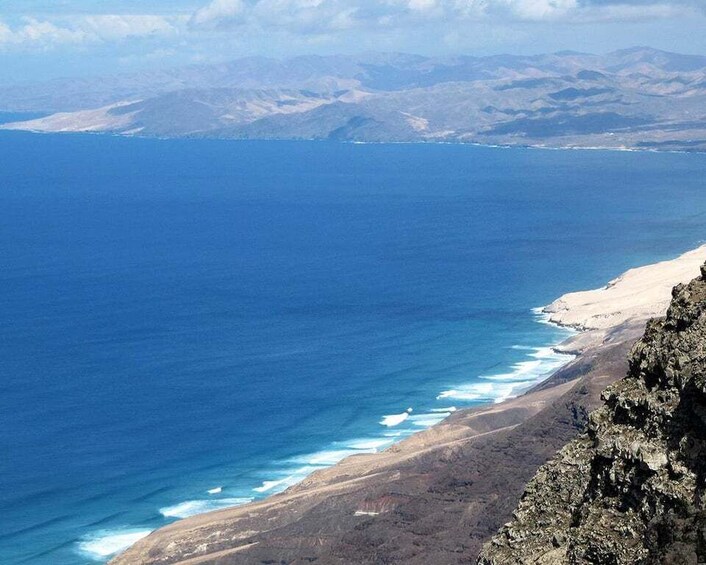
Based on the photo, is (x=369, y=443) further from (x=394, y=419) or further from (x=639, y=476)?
(x=639, y=476)

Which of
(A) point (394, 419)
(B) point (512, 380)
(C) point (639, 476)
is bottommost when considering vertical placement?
(B) point (512, 380)

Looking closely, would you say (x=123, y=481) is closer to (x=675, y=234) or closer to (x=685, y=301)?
(x=685, y=301)

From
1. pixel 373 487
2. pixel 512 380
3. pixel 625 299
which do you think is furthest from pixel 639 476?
pixel 625 299

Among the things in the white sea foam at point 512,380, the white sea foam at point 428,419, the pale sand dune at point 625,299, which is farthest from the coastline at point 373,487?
the pale sand dune at point 625,299

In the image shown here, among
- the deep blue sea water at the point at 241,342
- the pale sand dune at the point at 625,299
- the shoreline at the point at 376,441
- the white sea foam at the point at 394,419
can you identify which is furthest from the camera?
the pale sand dune at the point at 625,299

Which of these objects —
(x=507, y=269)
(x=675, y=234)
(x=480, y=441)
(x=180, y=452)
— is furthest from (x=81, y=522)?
(x=675, y=234)

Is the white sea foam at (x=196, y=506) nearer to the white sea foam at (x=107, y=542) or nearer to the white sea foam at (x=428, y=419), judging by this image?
the white sea foam at (x=107, y=542)

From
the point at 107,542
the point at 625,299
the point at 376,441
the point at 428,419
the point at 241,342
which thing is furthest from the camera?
the point at 625,299
